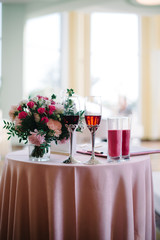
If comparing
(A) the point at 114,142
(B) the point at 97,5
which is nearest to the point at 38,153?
(A) the point at 114,142

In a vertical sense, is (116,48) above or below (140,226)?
above

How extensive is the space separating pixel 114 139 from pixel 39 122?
13.7 inches

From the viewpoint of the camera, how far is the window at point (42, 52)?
744 cm

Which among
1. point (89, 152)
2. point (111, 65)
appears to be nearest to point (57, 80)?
point (111, 65)

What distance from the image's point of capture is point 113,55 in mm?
7918

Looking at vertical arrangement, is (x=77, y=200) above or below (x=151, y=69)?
below

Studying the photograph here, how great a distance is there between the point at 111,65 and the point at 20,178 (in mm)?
6964

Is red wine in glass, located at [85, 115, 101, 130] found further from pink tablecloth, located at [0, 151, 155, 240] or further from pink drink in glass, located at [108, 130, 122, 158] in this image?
pink tablecloth, located at [0, 151, 155, 240]

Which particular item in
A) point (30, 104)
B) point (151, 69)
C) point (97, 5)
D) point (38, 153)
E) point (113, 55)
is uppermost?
point (97, 5)

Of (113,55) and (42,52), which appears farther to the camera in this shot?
(113,55)

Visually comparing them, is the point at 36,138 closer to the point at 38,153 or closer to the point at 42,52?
the point at 38,153

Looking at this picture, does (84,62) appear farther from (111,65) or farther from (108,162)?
(108,162)

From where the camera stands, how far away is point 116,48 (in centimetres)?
791

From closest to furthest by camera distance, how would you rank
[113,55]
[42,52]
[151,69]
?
[42,52], [113,55], [151,69]
